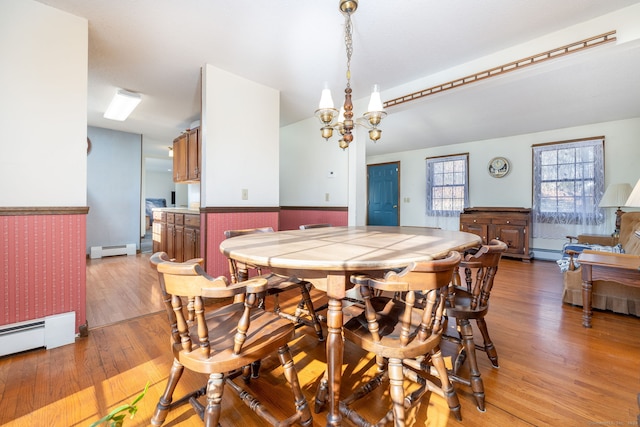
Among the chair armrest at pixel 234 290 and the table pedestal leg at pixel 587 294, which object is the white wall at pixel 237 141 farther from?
the table pedestal leg at pixel 587 294

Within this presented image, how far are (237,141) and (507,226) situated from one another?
4.93 meters

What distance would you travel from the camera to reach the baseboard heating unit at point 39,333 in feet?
6.04

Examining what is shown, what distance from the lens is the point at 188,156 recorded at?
4254 millimetres

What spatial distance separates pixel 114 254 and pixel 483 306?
614cm

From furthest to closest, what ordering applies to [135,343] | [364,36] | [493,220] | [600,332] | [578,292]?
1. [493,220]
2. [578,292]
3. [364,36]
4. [600,332]
5. [135,343]

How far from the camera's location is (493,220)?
5246mm

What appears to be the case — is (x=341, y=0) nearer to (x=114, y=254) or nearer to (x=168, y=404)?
(x=168, y=404)

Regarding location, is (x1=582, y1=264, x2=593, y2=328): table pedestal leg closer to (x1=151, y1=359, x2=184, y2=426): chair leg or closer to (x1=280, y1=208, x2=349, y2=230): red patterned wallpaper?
(x1=280, y1=208, x2=349, y2=230): red patterned wallpaper

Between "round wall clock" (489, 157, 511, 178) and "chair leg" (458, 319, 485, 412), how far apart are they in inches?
205

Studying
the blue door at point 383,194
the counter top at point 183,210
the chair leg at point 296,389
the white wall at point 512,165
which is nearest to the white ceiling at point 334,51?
the white wall at point 512,165

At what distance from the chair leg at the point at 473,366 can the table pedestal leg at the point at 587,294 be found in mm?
1676

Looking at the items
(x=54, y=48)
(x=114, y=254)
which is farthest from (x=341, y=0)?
(x=114, y=254)

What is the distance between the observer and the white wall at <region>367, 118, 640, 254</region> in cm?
439

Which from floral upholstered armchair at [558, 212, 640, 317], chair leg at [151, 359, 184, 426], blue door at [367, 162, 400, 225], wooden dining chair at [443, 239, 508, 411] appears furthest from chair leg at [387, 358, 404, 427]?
blue door at [367, 162, 400, 225]
